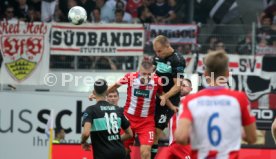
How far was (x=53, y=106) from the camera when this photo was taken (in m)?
18.6

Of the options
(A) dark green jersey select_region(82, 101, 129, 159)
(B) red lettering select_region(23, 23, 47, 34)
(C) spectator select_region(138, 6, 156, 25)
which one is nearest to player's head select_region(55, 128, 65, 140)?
(B) red lettering select_region(23, 23, 47, 34)

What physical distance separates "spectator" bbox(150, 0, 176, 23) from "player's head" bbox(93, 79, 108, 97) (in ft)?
30.8

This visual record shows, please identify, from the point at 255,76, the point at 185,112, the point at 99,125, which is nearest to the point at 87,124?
the point at 99,125

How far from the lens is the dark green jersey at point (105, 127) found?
11.4 m

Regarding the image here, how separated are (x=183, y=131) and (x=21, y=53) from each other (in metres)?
11.6

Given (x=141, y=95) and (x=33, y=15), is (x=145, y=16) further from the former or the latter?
(x=141, y=95)

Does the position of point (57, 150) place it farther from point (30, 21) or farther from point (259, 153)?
point (30, 21)

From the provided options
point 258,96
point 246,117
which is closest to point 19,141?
point 258,96

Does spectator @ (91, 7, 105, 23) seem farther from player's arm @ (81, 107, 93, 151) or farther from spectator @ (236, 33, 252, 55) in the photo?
player's arm @ (81, 107, 93, 151)

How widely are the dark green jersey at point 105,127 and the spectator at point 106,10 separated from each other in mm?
8979

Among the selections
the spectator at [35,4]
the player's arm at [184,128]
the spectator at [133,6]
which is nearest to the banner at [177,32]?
the spectator at [133,6]

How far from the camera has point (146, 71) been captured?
13.7 meters

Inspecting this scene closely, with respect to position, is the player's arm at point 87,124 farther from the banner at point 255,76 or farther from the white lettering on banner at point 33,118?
the banner at point 255,76

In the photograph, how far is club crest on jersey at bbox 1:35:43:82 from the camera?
1873 cm
